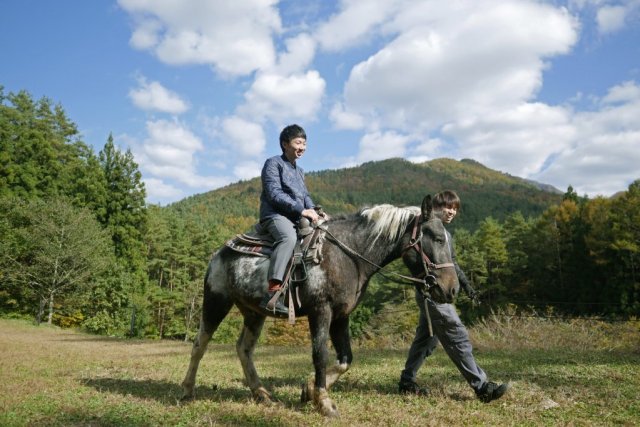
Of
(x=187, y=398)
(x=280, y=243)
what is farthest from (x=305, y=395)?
(x=280, y=243)

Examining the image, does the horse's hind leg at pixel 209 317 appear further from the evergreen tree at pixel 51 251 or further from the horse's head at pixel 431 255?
the evergreen tree at pixel 51 251

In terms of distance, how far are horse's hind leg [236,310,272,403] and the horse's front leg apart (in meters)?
1.24

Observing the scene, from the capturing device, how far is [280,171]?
5.73 m

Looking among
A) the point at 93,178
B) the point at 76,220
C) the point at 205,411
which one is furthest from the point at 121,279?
the point at 205,411

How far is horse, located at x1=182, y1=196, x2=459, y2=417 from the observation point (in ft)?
16.8

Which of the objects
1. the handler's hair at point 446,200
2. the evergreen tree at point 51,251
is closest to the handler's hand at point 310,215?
the handler's hair at point 446,200

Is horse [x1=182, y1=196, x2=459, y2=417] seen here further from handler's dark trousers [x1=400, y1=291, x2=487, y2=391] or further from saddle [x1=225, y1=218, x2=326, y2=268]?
handler's dark trousers [x1=400, y1=291, x2=487, y2=391]

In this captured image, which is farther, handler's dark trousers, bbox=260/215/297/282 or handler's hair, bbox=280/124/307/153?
handler's hair, bbox=280/124/307/153

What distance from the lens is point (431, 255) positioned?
5.24 meters

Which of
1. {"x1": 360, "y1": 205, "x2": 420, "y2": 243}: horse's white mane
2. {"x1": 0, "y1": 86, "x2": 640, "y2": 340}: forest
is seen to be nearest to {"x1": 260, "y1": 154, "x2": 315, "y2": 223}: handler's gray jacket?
{"x1": 360, "y1": 205, "x2": 420, "y2": 243}: horse's white mane

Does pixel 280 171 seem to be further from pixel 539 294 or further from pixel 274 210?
pixel 539 294

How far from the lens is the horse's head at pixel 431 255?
5.15 meters

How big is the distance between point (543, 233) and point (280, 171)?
198 ft

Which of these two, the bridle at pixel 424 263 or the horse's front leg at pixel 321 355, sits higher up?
the bridle at pixel 424 263
